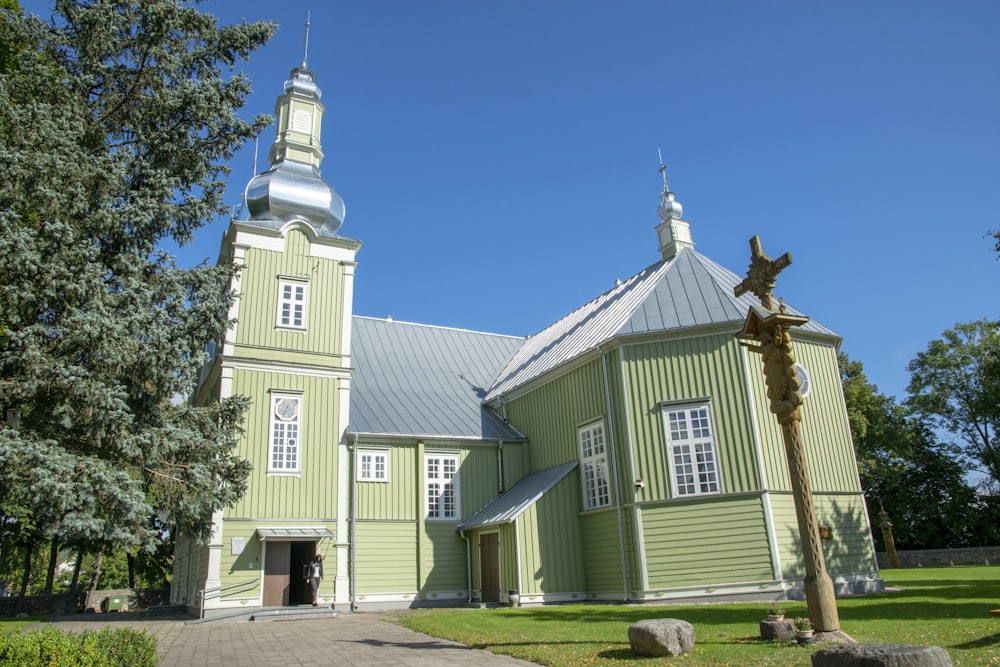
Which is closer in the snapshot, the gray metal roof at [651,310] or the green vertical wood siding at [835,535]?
the green vertical wood siding at [835,535]

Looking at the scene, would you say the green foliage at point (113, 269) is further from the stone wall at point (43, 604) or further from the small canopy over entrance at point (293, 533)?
the stone wall at point (43, 604)

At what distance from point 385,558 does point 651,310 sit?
9938mm

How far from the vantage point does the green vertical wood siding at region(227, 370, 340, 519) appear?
62.2 ft

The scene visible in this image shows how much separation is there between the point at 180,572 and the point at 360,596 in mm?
7069

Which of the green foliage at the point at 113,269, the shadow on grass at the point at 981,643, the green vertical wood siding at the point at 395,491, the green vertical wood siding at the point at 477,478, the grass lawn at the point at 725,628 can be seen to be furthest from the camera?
the green vertical wood siding at the point at 477,478

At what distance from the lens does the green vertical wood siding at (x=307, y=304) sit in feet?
67.3

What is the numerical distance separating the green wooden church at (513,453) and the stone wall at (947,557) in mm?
20105

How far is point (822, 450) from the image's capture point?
18047 millimetres

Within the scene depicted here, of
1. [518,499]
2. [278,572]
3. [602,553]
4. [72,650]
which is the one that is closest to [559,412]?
[518,499]

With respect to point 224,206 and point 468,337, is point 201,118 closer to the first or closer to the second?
point 224,206

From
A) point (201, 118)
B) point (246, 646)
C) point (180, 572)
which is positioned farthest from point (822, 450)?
point (180, 572)

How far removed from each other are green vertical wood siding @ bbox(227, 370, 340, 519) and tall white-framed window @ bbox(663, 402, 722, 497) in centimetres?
918

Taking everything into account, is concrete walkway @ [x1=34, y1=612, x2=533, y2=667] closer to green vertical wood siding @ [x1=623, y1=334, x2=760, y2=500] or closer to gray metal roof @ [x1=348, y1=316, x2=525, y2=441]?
gray metal roof @ [x1=348, y1=316, x2=525, y2=441]

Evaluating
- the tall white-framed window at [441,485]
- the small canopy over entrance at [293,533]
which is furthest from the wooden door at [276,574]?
the tall white-framed window at [441,485]
